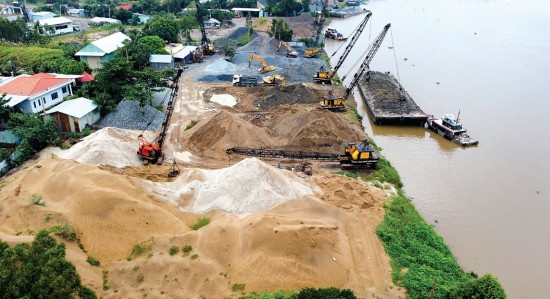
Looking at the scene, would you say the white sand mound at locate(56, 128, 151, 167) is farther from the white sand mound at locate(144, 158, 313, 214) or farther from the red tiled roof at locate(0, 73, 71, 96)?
the red tiled roof at locate(0, 73, 71, 96)

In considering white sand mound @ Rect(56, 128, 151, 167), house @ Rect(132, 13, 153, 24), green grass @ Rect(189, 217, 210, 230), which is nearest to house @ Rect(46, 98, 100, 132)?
white sand mound @ Rect(56, 128, 151, 167)

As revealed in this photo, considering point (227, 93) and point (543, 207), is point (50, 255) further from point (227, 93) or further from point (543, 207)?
point (227, 93)

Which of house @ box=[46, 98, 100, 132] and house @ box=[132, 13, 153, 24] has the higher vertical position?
house @ box=[132, 13, 153, 24]

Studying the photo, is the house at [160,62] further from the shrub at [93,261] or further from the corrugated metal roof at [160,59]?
the shrub at [93,261]

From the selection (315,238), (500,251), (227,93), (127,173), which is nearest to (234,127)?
(127,173)

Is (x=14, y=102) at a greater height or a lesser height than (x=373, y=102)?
greater

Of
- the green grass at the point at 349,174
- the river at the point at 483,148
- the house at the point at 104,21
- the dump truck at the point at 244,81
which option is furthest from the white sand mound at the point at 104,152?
the house at the point at 104,21
